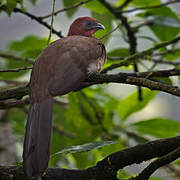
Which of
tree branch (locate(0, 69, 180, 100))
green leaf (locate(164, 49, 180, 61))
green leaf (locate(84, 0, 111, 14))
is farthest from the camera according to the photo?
green leaf (locate(164, 49, 180, 61))

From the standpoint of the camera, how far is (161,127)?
96.7 inches

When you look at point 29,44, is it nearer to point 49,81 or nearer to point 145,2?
point 145,2

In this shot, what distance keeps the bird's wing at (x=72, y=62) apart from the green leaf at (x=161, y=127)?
74 cm

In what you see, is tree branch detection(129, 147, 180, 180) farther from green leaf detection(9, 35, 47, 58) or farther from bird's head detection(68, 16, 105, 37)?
green leaf detection(9, 35, 47, 58)

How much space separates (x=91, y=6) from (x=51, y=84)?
1132 millimetres

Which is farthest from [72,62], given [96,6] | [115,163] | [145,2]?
[145,2]

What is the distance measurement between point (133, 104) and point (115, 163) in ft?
4.47

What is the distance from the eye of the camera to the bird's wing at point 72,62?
1.61 m

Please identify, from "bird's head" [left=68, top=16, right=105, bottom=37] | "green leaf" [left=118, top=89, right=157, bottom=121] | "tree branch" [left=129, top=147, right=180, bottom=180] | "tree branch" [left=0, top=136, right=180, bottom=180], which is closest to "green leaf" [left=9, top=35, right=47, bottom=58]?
"bird's head" [left=68, top=16, right=105, bottom=37]

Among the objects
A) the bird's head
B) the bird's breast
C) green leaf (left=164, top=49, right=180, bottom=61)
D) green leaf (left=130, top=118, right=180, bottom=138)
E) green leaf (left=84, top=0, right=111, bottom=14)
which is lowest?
green leaf (left=130, top=118, right=180, bottom=138)

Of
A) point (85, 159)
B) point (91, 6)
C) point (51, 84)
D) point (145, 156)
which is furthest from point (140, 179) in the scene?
point (91, 6)

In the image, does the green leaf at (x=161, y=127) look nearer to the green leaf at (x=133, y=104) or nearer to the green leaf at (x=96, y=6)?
the green leaf at (x=133, y=104)

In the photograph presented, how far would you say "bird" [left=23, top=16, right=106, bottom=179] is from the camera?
1340mm

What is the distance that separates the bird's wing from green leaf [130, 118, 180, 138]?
74 centimetres
